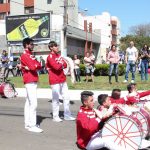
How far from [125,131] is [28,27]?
1810 inches

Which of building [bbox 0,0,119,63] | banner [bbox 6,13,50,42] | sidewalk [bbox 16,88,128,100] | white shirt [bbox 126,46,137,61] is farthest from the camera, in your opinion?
building [bbox 0,0,119,63]

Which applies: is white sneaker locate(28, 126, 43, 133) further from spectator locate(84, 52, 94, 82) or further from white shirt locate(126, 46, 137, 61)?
spectator locate(84, 52, 94, 82)

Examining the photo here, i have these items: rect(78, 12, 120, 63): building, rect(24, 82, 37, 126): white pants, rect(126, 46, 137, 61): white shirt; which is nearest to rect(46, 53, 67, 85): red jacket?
rect(24, 82, 37, 126): white pants

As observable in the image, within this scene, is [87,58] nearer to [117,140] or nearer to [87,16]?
[117,140]

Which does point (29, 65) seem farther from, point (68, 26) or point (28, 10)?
point (28, 10)

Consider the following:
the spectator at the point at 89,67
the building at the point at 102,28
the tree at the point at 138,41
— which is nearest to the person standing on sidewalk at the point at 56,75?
the spectator at the point at 89,67

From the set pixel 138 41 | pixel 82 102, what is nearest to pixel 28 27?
pixel 138 41

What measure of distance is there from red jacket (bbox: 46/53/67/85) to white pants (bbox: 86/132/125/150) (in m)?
3.25

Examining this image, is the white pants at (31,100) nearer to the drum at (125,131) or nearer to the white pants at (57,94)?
the white pants at (57,94)

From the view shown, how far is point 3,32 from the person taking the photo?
186 ft

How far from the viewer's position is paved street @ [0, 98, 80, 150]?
806cm

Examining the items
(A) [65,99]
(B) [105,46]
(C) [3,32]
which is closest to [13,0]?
(C) [3,32]

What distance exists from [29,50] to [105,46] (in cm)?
7313

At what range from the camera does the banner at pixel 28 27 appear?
167 feet
